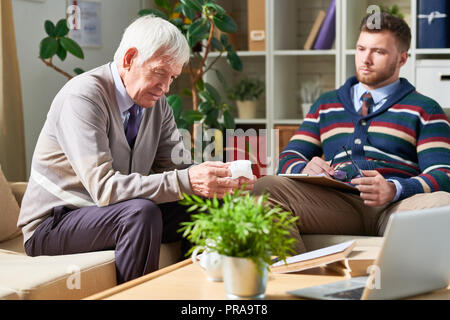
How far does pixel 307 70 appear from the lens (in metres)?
4.19

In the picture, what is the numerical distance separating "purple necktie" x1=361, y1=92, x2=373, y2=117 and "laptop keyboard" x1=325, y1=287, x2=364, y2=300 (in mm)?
1321

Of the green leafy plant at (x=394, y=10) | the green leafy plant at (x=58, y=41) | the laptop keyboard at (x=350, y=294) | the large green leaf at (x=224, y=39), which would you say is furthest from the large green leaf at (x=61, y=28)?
the laptop keyboard at (x=350, y=294)

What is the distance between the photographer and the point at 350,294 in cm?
140

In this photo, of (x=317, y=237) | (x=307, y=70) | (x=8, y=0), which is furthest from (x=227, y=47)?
(x=317, y=237)

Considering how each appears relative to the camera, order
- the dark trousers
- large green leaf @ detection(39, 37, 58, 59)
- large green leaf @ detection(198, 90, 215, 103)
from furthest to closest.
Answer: large green leaf @ detection(198, 90, 215, 103), large green leaf @ detection(39, 37, 58, 59), the dark trousers

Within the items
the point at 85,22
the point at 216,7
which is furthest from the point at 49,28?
the point at 216,7

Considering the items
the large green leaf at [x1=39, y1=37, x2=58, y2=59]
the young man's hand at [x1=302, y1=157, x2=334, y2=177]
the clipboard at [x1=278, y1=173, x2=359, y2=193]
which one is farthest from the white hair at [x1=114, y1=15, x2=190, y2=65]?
the large green leaf at [x1=39, y1=37, x2=58, y2=59]

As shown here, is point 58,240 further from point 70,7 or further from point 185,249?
point 70,7

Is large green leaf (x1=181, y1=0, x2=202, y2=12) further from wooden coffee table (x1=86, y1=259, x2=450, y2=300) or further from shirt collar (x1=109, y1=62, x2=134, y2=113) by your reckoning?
wooden coffee table (x1=86, y1=259, x2=450, y2=300)

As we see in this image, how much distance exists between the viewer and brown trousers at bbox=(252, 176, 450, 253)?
7.92ft

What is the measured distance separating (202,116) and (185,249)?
4.57ft

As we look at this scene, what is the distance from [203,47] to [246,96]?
1.28 ft
